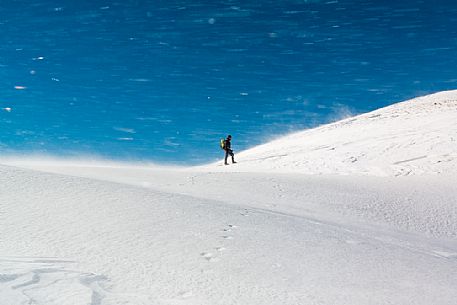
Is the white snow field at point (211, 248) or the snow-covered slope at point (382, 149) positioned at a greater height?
the snow-covered slope at point (382, 149)

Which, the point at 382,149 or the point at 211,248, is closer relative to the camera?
the point at 211,248

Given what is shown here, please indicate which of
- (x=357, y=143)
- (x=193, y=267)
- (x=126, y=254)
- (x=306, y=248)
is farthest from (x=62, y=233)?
(x=357, y=143)

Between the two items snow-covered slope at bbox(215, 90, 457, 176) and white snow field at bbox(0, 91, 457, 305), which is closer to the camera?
white snow field at bbox(0, 91, 457, 305)

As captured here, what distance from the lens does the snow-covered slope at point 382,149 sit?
744 inches

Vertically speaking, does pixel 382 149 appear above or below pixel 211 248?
above

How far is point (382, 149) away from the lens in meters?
22.6

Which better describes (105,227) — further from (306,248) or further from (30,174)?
(30,174)

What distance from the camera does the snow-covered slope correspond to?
744 inches

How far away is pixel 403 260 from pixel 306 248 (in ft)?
3.70

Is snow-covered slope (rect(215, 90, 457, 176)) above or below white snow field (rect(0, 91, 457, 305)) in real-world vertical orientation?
above

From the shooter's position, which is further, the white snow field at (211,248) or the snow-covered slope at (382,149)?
the snow-covered slope at (382,149)

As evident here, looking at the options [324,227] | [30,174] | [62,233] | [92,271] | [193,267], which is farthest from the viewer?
[30,174]

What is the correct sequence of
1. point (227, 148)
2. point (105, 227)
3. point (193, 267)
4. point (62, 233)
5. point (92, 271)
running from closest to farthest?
1. point (92, 271)
2. point (193, 267)
3. point (62, 233)
4. point (105, 227)
5. point (227, 148)

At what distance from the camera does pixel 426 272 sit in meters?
4.53
